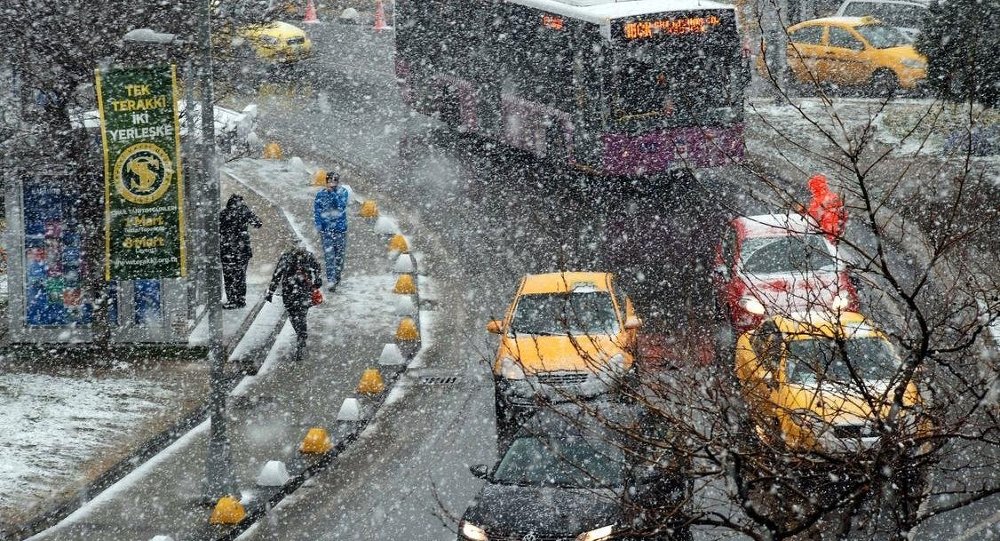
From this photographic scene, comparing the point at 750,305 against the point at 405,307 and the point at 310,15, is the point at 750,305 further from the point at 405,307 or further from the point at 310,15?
the point at 310,15

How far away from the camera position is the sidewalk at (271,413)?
11562mm

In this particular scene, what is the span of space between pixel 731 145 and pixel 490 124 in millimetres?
5770

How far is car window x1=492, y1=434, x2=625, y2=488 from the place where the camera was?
33.7 feet

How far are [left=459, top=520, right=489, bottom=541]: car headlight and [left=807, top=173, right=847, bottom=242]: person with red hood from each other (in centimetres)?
341

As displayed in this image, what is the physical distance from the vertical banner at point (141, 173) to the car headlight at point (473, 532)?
19.4ft

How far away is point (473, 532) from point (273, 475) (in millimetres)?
2971

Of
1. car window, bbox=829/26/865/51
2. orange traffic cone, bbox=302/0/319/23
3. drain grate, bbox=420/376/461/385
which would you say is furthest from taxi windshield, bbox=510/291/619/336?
orange traffic cone, bbox=302/0/319/23

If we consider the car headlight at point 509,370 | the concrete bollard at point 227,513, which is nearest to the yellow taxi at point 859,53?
the car headlight at point 509,370

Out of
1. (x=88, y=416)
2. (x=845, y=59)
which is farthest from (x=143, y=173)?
(x=845, y=59)

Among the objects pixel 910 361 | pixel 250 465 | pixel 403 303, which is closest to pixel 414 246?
pixel 403 303

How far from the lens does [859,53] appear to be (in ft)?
94.7

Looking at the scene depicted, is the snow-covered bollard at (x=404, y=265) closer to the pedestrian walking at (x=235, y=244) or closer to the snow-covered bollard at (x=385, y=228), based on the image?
the snow-covered bollard at (x=385, y=228)

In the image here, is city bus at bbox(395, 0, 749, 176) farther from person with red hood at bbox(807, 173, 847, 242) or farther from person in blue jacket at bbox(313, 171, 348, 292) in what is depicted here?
person in blue jacket at bbox(313, 171, 348, 292)

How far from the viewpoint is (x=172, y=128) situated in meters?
13.8
